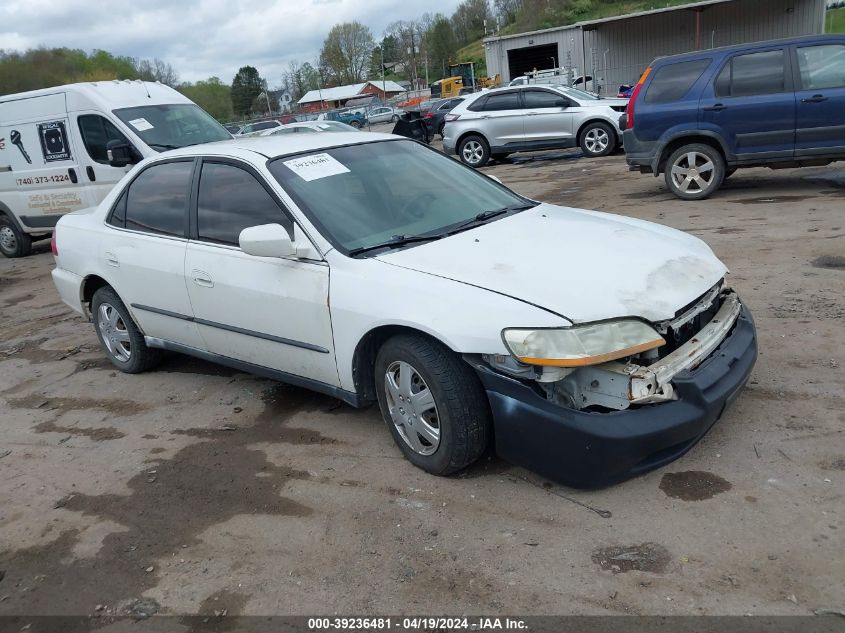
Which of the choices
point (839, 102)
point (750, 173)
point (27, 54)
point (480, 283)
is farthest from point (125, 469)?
point (27, 54)

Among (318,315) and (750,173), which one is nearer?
(318,315)

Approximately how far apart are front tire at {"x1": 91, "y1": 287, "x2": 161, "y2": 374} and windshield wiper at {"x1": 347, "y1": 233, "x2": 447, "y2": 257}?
2349mm

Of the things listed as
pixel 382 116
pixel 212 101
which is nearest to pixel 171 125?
pixel 382 116

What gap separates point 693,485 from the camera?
3.16 meters

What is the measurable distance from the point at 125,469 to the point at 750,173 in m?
10.1

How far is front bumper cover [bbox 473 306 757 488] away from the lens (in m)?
2.91

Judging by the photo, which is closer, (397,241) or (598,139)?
(397,241)

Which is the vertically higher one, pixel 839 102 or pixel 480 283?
pixel 839 102

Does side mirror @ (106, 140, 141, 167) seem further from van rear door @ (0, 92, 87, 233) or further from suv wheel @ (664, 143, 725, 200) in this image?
suv wheel @ (664, 143, 725, 200)

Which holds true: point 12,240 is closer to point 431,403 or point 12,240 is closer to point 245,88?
point 431,403

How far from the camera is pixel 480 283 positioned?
3.19m

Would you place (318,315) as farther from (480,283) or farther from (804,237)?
(804,237)

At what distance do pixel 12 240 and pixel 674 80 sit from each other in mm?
10359

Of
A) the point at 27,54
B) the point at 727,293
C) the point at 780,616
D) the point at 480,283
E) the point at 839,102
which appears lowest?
the point at 780,616
